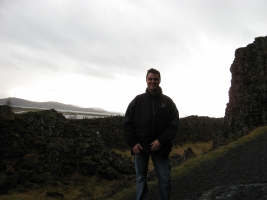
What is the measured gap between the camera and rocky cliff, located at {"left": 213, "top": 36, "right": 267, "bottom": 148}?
2590 centimetres

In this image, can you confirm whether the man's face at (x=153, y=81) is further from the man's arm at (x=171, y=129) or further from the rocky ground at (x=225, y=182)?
the rocky ground at (x=225, y=182)

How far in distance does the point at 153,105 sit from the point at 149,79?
619 millimetres

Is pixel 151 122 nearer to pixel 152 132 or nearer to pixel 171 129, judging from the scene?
pixel 152 132

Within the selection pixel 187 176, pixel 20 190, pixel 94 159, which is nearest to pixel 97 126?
pixel 94 159

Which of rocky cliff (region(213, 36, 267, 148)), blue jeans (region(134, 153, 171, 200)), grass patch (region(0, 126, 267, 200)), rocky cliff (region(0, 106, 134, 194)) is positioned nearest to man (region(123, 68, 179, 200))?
blue jeans (region(134, 153, 171, 200))

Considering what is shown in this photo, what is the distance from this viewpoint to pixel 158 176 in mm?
5645

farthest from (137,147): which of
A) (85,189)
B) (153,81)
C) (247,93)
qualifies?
(247,93)

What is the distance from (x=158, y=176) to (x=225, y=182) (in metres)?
4.42

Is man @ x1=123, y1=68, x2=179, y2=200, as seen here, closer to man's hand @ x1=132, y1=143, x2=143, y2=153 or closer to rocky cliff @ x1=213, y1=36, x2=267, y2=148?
man's hand @ x1=132, y1=143, x2=143, y2=153

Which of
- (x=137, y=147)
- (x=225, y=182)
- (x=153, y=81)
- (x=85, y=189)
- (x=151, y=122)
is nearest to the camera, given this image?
(x=137, y=147)

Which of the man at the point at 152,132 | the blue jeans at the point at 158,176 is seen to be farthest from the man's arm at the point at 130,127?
the blue jeans at the point at 158,176

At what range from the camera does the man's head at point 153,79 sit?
580 cm

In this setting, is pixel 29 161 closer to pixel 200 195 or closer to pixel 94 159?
pixel 94 159

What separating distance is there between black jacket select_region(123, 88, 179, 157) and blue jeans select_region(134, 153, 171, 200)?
0.60 feet
